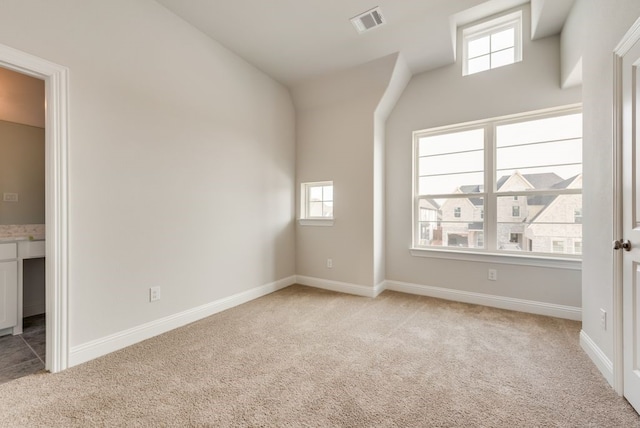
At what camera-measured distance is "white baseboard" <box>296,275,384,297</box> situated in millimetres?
3576

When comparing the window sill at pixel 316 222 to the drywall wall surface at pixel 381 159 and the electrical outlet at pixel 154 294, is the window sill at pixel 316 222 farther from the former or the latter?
the electrical outlet at pixel 154 294

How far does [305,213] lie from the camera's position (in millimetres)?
4242

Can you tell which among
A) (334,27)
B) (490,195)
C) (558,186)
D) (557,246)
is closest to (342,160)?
(334,27)

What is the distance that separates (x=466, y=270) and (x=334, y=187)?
77.6 inches

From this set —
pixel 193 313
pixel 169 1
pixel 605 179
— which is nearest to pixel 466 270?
pixel 605 179

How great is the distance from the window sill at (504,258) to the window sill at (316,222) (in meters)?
1.17

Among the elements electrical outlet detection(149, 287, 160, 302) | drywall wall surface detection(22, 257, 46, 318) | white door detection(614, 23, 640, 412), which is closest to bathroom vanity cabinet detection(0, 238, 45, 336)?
drywall wall surface detection(22, 257, 46, 318)

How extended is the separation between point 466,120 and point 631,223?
213 cm

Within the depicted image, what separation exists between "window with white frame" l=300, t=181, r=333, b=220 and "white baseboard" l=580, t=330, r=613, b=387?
2.80 meters

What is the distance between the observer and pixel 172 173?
2574 mm

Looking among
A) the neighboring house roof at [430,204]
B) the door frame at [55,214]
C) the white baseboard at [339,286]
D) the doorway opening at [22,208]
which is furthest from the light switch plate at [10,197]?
the neighboring house roof at [430,204]

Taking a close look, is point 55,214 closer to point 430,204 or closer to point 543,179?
point 430,204

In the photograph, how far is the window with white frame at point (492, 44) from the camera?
3117 mm

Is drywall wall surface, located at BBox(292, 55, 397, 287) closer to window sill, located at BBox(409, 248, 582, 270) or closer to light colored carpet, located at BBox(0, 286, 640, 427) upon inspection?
window sill, located at BBox(409, 248, 582, 270)
